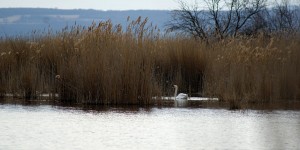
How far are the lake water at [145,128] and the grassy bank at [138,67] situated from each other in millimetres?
1056

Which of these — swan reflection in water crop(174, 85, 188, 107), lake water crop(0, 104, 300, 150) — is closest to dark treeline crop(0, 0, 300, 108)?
swan reflection in water crop(174, 85, 188, 107)

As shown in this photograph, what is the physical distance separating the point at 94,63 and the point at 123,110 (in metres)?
1.65

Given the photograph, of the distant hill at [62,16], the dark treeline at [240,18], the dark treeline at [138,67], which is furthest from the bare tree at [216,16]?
the distant hill at [62,16]

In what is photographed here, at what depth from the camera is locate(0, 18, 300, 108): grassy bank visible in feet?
53.7

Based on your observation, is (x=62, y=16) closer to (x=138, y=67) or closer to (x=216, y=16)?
(x=216, y=16)

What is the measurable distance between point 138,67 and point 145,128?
12.5 feet

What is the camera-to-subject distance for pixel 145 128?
1281cm

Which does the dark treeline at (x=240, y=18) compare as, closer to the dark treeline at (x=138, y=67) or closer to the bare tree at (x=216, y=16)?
the bare tree at (x=216, y=16)

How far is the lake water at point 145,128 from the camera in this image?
11201 millimetres

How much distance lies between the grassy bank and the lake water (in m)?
1.06

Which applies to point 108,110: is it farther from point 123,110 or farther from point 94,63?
point 94,63

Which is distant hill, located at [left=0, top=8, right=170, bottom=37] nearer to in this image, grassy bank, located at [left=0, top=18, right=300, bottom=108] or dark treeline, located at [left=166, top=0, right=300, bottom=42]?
dark treeline, located at [left=166, top=0, right=300, bottom=42]

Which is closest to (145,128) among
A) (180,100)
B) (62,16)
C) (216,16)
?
(180,100)

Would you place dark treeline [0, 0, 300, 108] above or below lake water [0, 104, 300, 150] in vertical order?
above
